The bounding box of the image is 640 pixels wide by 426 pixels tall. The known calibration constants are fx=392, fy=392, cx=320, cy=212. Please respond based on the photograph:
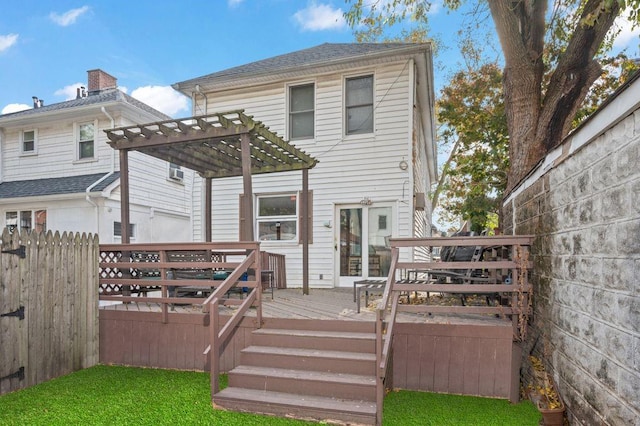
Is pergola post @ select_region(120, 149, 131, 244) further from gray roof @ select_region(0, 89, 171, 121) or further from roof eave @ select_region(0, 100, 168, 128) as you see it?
gray roof @ select_region(0, 89, 171, 121)

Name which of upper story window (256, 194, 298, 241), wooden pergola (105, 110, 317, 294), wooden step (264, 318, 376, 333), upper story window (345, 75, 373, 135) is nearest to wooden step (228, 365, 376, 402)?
wooden step (264, 318, 376, 333)

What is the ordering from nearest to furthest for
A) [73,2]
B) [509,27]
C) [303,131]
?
[509,27] < [303,131] < [73,2]

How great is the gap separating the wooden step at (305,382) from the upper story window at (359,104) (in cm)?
572

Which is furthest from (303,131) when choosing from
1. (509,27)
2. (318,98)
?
(509,27)

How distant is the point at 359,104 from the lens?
838 centimetres

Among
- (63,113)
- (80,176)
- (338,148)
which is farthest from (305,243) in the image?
(63,113)

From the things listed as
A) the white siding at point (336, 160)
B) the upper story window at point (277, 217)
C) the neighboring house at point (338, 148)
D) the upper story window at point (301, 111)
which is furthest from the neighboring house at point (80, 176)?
the upper story window at point (301, 111)

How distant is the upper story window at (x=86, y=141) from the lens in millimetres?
11297

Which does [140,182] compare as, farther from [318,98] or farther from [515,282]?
[515,282]

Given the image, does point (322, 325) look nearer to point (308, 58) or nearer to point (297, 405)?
point (297, 405)

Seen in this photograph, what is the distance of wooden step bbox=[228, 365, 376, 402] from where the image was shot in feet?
11.3

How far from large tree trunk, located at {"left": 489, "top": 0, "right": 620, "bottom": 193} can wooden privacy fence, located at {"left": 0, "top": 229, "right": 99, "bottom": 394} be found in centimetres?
644

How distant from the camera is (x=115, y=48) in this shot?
56.2 ft

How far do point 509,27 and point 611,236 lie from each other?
5.26 metres
